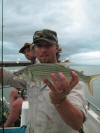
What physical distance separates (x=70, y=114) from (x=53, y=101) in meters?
0.23

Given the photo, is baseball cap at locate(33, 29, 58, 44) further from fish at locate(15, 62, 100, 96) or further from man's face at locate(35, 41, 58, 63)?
fish at locate(15, 62, 100, 96)

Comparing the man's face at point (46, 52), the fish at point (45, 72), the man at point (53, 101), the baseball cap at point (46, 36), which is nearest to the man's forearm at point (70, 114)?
the man at point (53, 101)

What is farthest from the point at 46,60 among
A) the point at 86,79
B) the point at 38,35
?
the point at 86,79

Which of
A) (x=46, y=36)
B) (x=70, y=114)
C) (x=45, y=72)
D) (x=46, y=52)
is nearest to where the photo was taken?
(x=70, y=114)

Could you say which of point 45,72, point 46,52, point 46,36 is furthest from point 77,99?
point 46,36

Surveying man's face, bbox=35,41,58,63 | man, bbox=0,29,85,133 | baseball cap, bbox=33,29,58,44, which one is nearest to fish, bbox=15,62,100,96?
man, bbox=0,29,85,133

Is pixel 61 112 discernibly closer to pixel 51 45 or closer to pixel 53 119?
pixel 53 119

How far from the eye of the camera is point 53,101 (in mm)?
1959

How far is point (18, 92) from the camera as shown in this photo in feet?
19.4

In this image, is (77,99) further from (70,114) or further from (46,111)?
(46,111)

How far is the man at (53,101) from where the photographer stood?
192cm

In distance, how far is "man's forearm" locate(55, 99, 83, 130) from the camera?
6.37ft

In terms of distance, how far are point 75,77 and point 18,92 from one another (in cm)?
423

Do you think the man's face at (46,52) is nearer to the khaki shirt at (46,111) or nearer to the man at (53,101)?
the man at (53,101)
